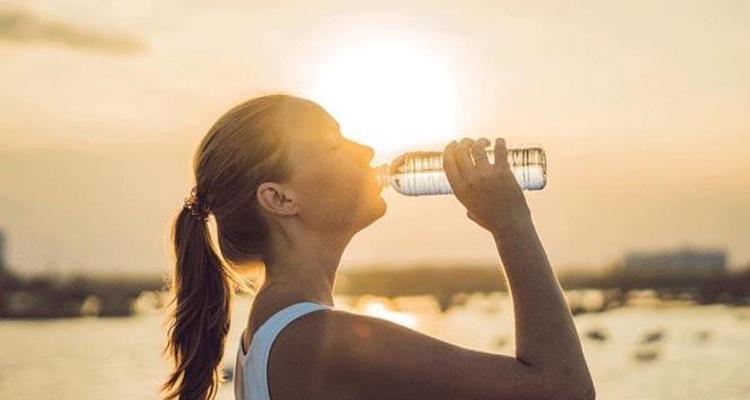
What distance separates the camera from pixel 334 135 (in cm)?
311

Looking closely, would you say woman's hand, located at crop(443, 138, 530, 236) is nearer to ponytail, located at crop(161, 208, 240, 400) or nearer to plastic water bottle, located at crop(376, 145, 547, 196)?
plastic water bottle, located at crop(376, 145, 547, 196)

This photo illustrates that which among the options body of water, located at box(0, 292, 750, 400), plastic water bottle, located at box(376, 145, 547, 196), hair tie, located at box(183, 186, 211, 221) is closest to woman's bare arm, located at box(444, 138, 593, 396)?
plastic water bottle, located at box(376, 145, 547, 196)

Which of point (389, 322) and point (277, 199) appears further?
point (277, 199)

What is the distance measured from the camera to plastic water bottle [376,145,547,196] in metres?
3.44

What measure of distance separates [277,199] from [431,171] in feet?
1.76

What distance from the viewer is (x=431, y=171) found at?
346cm

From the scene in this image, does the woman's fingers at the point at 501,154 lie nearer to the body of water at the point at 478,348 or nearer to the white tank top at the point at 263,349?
the white tank top at the point at 263,349

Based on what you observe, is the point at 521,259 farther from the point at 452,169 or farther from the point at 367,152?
the point at 367,152

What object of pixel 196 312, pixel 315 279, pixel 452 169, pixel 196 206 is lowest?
pixel 196 312

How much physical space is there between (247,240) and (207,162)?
195 mm

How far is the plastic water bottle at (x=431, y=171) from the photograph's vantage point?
344cm

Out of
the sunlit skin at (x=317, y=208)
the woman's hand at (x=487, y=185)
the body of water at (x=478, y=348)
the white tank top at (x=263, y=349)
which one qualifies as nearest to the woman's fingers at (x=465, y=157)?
the woman's hand at (x=487, y=185)

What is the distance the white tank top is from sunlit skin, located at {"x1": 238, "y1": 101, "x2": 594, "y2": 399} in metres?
0.02

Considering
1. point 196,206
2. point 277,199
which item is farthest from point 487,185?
point 196,206
